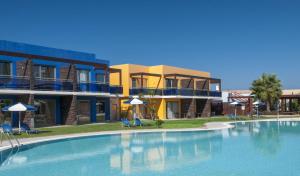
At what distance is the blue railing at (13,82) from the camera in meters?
26.0

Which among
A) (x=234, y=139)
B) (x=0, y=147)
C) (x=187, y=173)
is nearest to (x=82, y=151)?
(x=0, y=147)

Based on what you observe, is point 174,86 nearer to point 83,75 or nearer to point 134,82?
point 134,82

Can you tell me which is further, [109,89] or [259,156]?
[109,89]

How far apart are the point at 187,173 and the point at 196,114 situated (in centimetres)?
3416

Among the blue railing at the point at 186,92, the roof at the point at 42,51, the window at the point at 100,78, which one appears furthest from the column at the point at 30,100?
the blue railing at the point at 186,92

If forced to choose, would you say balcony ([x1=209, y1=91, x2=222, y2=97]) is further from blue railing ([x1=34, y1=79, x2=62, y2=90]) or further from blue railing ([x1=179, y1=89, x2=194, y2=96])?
blue railing ([x1=34, y1=79, x2=62, y2=90])

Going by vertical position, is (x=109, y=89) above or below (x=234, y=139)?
above

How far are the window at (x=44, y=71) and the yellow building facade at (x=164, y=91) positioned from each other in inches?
368

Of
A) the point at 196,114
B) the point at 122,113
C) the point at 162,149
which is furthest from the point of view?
the point at 196,114

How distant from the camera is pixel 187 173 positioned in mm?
11930

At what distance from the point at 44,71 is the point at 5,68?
3.53m

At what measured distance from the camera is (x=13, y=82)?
2655cm

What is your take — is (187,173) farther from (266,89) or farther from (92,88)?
(266,89)

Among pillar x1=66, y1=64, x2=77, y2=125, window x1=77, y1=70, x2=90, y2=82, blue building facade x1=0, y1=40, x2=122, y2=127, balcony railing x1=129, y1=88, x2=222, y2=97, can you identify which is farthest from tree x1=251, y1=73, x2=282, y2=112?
pillar x1=66, y1=64, x2=77, y2=125
